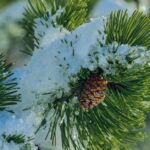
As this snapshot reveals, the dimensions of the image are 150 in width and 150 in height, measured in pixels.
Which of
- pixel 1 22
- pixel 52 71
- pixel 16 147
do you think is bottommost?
pixel 16 147

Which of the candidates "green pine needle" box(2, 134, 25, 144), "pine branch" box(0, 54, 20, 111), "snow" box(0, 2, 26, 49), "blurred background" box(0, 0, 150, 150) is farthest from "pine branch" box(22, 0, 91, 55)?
"snow" box(0, 2, 26, 49)

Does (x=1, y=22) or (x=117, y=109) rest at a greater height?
(x=1, y=22)

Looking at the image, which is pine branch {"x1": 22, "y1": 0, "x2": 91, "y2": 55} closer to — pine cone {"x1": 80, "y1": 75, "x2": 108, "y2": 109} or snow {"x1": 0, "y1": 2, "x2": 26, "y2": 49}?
pine cone {"x1": 80, "y1": 75, "x2": 108, "y2": 109}

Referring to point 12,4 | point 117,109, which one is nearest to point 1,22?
point 12,4

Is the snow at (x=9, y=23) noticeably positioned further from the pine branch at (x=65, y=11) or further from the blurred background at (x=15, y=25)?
the pine branch at (x=65, y=11)

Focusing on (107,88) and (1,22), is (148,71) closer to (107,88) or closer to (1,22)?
(107,88)

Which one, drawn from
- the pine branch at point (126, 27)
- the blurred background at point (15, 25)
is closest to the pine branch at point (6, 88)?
the pine branch at point (126, 27)
